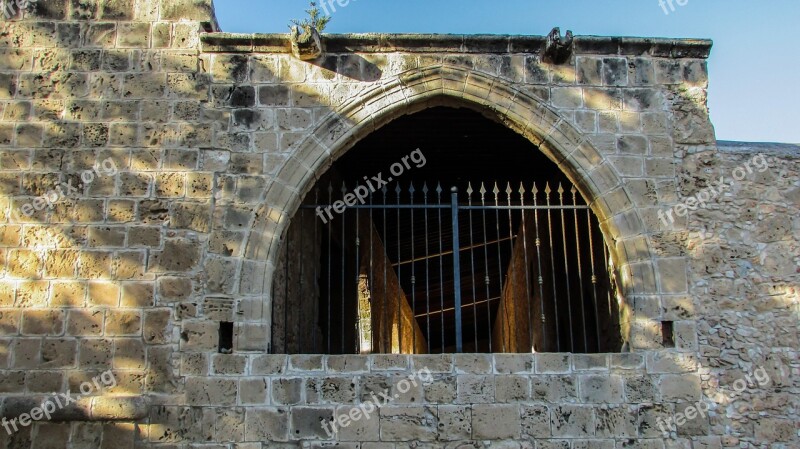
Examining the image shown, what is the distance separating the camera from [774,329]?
559cm

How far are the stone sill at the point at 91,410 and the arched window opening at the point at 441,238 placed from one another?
1231 mm

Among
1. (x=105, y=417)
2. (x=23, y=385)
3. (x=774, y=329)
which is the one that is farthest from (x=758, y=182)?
(x=23, y=385)

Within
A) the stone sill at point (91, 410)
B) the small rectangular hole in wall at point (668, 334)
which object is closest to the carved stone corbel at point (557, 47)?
the small rectangular hole in wall at point (668, 334)

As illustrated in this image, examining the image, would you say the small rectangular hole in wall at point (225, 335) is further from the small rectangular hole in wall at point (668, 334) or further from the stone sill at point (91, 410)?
the small rectangular hole in wall at point (668, 334)

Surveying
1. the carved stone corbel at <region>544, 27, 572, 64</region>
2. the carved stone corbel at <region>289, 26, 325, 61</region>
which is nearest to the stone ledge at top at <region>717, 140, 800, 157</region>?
the carved stone corbel at <region>544, 27, 572, 64</region>

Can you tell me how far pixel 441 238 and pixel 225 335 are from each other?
3821 millimetres

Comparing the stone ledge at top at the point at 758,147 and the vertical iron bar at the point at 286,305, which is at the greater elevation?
the stone ledge at top at the point at 758,147

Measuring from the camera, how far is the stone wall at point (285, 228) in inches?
211

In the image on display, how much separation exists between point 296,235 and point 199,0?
2.28 meters

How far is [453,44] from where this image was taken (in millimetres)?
6008

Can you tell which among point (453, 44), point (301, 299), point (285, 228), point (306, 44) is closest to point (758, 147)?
point (453, 44)

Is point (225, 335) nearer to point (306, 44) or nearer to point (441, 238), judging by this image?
point (306, 44)

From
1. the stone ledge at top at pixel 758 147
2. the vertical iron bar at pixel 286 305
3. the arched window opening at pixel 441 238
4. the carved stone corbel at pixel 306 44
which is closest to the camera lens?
the carved stone corbel at pixel 306 44

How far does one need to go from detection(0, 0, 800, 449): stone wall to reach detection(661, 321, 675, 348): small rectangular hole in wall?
3cm
